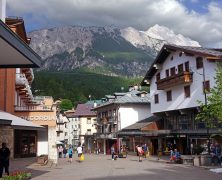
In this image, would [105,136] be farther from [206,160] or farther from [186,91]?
[206,160]

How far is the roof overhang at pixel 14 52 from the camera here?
1212 cm

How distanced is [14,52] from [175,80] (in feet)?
105

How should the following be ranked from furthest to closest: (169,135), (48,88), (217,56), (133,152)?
1. (48,88)
2. (133,152)
3. (169,135)
4. (217,56)

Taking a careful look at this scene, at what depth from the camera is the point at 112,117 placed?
68125 mm

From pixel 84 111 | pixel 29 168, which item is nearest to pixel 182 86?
pixel 29 168

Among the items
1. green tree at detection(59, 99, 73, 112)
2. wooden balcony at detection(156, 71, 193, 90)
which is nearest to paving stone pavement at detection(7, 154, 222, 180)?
wooden balcony at detection(156, 71, 193, 90)

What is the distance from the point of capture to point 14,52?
14375 millimetres

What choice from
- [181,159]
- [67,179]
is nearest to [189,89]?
[181,159]

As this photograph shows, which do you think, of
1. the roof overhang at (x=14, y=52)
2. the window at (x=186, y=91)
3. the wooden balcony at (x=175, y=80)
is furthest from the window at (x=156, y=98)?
the roof overhang at (x=14, y=52)

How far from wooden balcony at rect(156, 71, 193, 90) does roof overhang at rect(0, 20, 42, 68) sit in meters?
28.2

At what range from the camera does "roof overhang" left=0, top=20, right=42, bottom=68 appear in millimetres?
12116

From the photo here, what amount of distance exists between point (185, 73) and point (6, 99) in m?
19.6

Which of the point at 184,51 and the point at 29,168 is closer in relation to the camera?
the point at 29,168

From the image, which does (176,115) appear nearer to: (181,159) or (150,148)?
(150,148)
